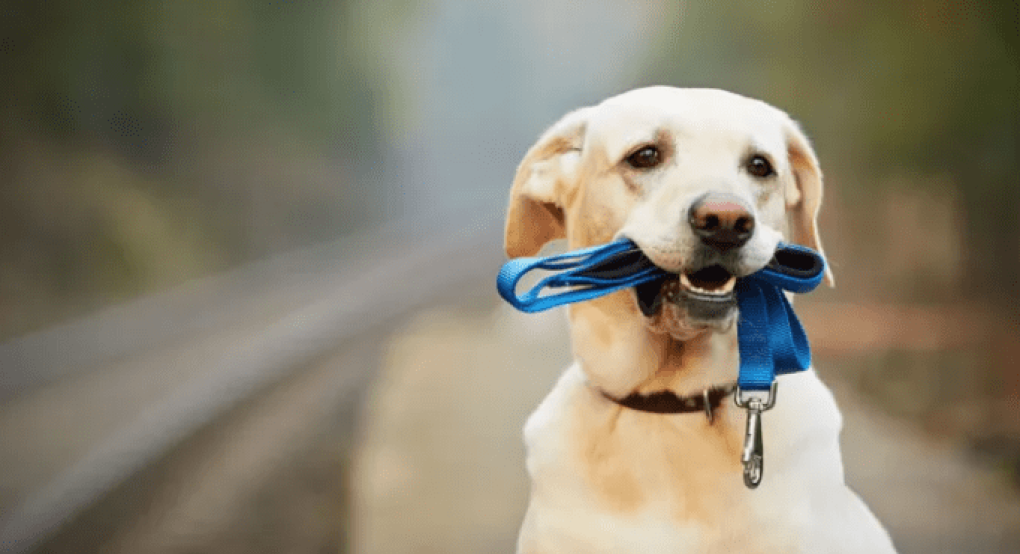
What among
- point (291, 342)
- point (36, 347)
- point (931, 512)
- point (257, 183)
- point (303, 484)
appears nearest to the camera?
point (931, 512)

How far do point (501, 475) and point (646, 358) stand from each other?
103 centimetres

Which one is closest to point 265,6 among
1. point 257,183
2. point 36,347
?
point 257,183

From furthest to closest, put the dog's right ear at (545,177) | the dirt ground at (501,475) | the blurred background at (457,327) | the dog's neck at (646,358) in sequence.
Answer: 1. the blurred background at (457,327)
2. the dirt ground at (501,475)
3. the dog's right ear at (545,177)
4. the dog's neck at (646,358)

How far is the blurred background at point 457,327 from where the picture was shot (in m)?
2.52

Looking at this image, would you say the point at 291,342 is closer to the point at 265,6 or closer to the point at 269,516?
the point at 269,516

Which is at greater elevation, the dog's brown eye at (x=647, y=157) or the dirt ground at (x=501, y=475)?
the dog's brown eye at (x=647, y=157)

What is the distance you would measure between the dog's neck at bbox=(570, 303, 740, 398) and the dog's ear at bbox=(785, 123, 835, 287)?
9.1 inches

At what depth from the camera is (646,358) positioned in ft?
5.26

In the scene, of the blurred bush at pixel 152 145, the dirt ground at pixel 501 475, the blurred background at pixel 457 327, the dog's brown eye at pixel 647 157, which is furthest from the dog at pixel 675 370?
the blurred bush at pixel 152 145

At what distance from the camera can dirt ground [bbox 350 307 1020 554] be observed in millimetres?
2387

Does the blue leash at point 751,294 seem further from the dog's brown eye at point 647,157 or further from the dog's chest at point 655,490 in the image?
the dog's brown eye at point 647,157

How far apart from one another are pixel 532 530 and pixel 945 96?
1.95 meters

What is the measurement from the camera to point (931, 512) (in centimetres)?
247

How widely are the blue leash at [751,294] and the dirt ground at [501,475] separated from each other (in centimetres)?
102
